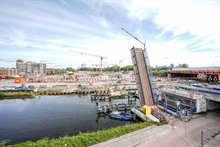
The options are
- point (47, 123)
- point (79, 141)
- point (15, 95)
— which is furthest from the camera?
point (15, 95)

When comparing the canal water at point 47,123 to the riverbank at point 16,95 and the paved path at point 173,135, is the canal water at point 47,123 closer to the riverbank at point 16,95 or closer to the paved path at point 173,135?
the paved path at point 173,135

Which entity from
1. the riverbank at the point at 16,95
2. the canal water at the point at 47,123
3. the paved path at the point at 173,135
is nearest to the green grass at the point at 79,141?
the paved path at the point at 173,135

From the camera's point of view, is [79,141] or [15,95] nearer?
[79,141]

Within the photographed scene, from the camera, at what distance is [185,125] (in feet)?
60.4

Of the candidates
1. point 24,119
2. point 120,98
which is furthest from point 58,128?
point 120,98

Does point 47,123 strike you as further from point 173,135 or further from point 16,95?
point 16,95

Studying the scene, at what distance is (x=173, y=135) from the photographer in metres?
15.9

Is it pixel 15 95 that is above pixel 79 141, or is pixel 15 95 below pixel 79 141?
above

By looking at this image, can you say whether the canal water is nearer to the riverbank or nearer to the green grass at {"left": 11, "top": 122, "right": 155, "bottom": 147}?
the green grass at {"left": 11, "top": 122, "right": 155, "bottom": 147}

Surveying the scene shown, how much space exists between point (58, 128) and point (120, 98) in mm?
25626

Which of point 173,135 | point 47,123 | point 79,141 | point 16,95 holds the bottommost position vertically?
point 47,123

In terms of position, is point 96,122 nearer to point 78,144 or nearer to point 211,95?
point 78,144

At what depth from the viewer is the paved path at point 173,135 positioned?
14094 millimetres

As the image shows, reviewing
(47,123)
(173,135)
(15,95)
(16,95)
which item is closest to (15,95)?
(15,95)
